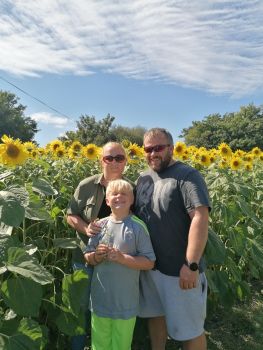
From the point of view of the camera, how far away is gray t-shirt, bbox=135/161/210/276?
286 centimetres

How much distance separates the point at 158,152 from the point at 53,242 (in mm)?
934

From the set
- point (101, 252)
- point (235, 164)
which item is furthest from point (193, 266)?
point (235, 164)

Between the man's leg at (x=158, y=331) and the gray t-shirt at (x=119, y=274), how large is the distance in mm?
458

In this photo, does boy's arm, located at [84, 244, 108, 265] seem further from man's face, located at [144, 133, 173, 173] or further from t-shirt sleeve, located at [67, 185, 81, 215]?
man's face, located at [144, 133, 173, 173]

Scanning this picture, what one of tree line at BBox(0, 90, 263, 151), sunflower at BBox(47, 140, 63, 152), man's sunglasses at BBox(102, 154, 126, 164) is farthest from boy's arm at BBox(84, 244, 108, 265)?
tree line at BBox(0, 90, 263, 151)

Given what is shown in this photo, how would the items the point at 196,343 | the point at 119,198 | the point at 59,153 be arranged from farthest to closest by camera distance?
1. the point at 59,153
2. the point at 196,343
3. the point at 119,198

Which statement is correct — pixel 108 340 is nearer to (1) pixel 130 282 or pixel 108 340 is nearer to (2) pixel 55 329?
(1) pixel 130 282

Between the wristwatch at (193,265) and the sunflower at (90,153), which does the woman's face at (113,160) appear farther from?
the sunflower at (90,153)

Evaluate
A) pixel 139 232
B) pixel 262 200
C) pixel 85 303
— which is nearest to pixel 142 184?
pixel 139 232

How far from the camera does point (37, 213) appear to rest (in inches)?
104

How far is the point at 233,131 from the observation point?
159ft

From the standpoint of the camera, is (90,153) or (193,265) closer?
(193,265)

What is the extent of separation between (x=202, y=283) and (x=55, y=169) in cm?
196

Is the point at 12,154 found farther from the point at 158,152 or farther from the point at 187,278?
the point at 187,278
